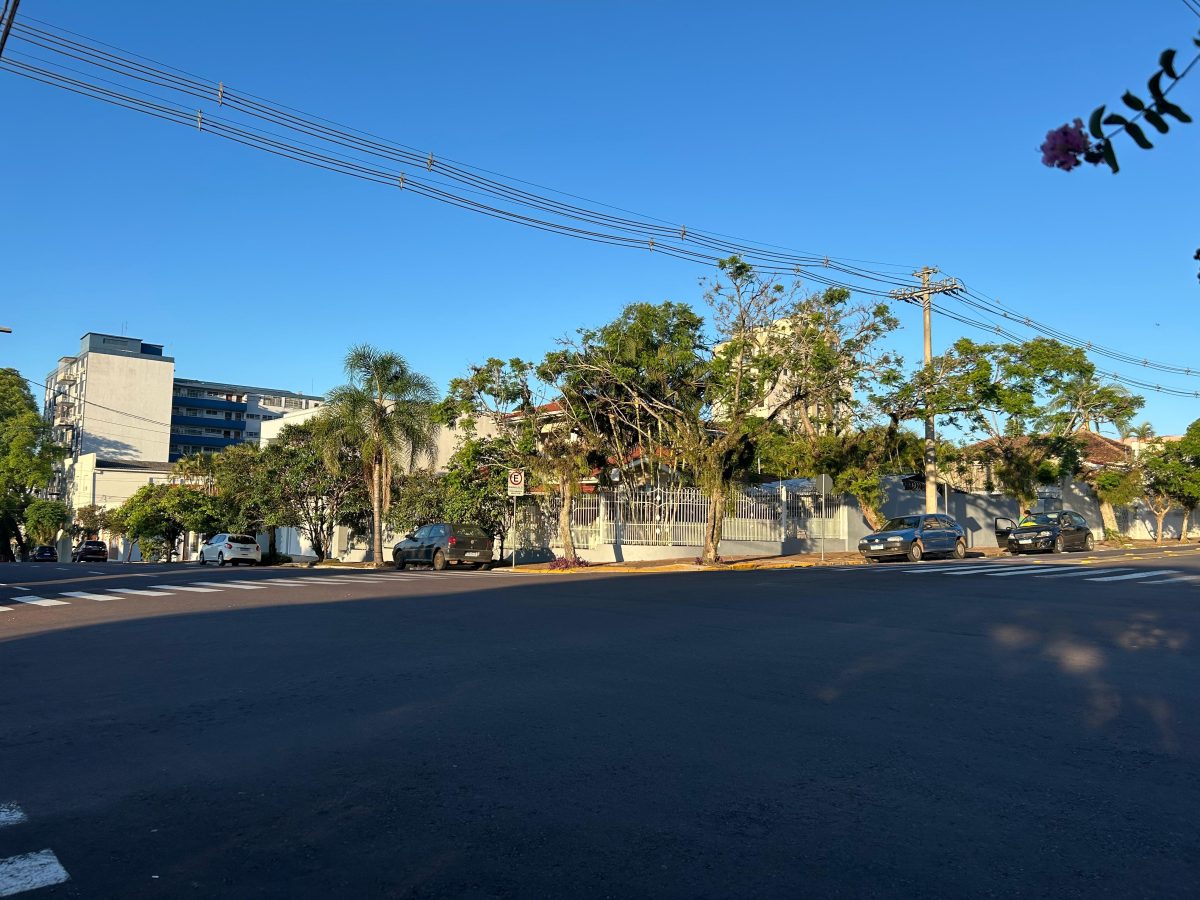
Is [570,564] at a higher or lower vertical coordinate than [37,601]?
higher

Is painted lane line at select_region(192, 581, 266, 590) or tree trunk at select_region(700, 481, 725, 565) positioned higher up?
tree trunk at select_region(700, 481, 725, 565)

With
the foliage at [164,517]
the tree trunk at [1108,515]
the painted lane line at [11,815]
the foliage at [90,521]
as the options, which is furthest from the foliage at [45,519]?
the painted lane line at [11,815]

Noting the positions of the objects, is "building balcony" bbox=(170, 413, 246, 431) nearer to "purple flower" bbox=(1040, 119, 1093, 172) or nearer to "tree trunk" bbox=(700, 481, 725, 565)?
"tree trunk" bbox=(700, 481, 725, 565)

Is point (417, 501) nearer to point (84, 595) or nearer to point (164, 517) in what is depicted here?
point (84, 595)

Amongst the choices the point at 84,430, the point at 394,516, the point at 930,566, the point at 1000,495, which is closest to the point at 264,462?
the point at 394,516

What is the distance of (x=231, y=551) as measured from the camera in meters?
43.0

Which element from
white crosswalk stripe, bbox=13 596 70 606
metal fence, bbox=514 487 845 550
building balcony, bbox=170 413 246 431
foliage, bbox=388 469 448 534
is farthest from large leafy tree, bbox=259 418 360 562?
building balcony, bbox=170 413 246 431

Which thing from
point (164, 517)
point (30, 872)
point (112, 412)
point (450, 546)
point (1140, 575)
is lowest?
point (30, 872)

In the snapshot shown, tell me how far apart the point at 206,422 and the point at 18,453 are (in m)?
38.7

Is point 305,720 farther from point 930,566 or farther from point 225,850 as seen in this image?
point 930,566

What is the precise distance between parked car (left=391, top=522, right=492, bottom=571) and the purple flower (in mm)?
29018

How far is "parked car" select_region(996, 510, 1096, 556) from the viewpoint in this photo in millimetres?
35531

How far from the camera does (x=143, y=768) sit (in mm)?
6098

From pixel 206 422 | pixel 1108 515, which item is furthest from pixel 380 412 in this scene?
pixel 206 422
